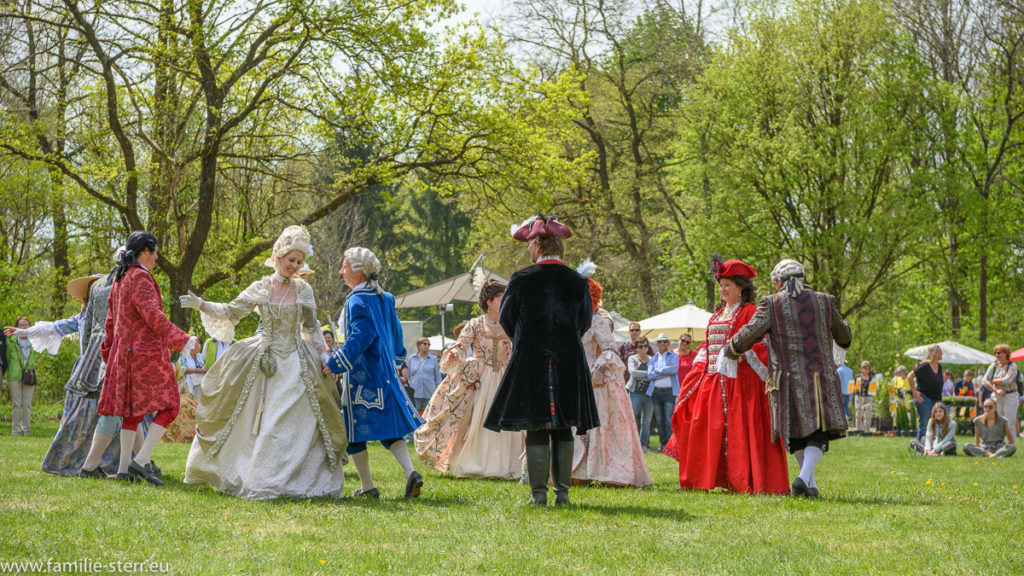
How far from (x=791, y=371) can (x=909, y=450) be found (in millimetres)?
9373

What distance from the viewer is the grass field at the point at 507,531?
437 centimetres

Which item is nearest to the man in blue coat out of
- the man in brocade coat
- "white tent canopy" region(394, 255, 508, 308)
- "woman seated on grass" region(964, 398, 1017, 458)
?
the man in brocade coat

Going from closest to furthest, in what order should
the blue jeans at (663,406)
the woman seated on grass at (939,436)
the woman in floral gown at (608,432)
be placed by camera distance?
the woman in floral gown at (608,432)
the blue jeans at (663,406)
the woman seated on grass at (939,436)

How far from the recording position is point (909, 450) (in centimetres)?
1565

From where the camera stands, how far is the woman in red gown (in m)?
7.57

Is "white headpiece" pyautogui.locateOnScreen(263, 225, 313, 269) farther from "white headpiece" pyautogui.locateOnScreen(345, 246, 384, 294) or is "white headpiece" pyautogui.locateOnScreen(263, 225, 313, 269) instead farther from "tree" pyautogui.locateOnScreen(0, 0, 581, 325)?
"tree" pyautogui.locateOnScreen(0, 0, 581, 325)

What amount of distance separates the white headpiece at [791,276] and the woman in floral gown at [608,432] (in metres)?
1.49

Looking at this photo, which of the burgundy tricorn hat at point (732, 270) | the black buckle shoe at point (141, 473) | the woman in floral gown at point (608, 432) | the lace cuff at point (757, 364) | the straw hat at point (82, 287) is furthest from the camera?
the straw hat at point (82, 287)

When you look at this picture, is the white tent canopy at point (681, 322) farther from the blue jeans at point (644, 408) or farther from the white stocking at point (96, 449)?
the white stocking at point (96, 449)

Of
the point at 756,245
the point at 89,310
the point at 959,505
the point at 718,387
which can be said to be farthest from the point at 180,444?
the point at 756,245

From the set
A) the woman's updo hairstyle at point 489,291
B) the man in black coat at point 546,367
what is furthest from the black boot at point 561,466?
the woman's updo hairstyle at point 489,291

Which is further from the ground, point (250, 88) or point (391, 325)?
point (250, 88)

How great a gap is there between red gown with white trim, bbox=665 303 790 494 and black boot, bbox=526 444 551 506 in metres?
1.89

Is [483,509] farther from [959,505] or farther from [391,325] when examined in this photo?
[959,505]
